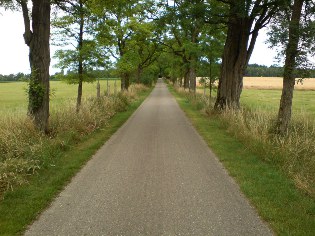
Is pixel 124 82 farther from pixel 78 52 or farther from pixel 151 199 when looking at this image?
pixel 151 199

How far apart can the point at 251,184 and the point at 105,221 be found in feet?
10.2

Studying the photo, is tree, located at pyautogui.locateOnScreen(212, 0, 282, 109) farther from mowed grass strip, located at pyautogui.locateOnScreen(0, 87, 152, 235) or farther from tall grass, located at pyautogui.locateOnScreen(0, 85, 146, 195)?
mowed grass strip, located at pyautogui.locateOnScreen(0, 87, 152, 235)

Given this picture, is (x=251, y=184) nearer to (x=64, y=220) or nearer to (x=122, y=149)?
(x=64, y=220)

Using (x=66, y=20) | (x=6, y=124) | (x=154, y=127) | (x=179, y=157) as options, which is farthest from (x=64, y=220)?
(x=66, y=20)

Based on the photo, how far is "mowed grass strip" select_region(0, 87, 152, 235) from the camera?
4.58 m

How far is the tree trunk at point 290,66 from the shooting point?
8.43 m

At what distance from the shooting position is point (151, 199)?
18.0 ft

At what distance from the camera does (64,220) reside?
467 cm

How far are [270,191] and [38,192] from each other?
4.30 meters

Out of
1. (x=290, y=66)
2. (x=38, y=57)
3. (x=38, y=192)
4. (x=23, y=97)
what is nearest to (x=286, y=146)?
(x=290, y=66)

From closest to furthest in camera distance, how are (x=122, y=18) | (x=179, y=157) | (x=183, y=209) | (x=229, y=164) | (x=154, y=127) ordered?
(x=183, y=209)
(x=229, y=164)
(x=179, y=157)
(x=154, y=127)
(x=122, y=18)

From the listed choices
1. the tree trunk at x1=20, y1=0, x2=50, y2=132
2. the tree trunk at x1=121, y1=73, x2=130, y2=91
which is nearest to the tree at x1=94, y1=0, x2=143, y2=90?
the tree trunk at x1=121, y1=73, x2=130, y2=91

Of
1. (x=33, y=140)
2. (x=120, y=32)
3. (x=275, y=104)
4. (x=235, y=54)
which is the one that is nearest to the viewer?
(x=33, y=140)

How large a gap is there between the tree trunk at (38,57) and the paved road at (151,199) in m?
2.52
